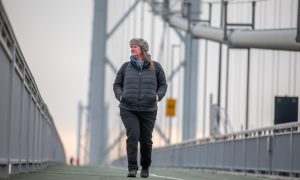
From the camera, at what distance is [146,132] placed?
13656mm

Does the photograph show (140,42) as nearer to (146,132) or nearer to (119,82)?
(119,82)

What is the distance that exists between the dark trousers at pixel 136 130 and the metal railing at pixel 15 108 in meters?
1.23

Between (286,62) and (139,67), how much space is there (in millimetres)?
12376

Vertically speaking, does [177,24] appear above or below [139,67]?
above

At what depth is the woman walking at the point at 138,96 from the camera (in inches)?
530

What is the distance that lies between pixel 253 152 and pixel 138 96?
8.35 m

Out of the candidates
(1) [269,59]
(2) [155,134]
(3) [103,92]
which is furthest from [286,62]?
(3) [103,92]

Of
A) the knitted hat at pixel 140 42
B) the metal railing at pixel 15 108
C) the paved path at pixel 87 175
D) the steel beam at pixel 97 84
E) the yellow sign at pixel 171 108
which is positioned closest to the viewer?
the metal railing at pixel 15 108

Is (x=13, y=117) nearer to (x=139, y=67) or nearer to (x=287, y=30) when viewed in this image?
(x=139, y=67)

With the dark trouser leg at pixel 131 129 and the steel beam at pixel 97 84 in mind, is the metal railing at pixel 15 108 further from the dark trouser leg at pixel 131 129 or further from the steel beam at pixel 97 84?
the steel beam at pixel 97 84

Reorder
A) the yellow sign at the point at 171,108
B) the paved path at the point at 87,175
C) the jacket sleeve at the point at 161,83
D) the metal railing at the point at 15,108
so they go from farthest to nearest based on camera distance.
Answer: the yellow sign at the point at 171,108 < the jacket sleeve at the point at 161,83 < the paved path at the point at 87,175 < the metal railing at the point at 15,108

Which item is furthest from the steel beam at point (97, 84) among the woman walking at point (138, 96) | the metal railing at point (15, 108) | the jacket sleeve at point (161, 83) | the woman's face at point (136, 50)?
the woman's face at point (136, 50)

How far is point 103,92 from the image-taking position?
208 feet

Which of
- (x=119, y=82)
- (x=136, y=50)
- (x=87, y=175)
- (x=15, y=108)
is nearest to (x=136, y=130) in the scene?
(x=119, y=82)
